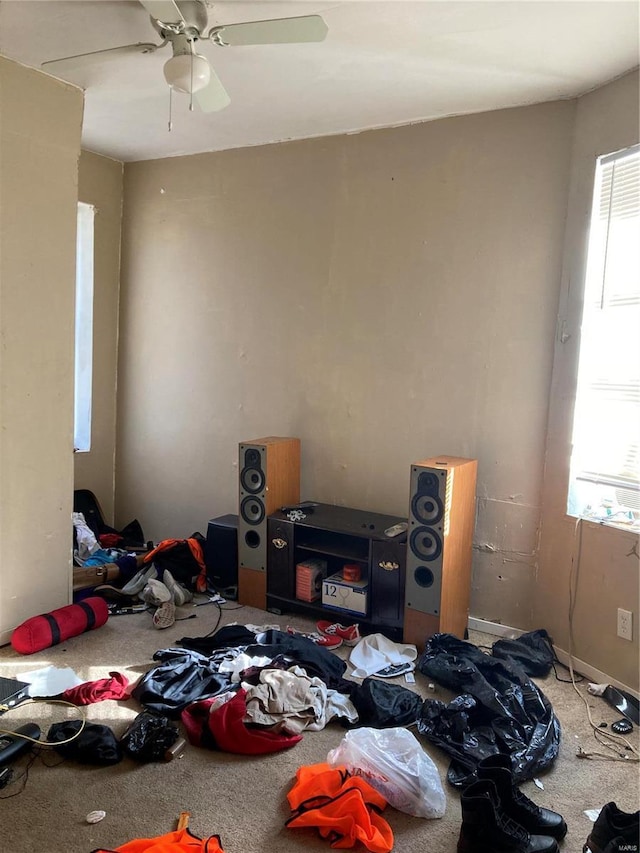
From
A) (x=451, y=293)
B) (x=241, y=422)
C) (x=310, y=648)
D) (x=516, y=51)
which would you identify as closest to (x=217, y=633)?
(x=310, y=648)

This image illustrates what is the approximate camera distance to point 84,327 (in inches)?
157

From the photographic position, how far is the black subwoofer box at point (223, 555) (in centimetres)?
344

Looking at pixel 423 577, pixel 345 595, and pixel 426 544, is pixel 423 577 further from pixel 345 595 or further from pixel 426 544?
pixel 345 595

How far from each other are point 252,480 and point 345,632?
92 cm

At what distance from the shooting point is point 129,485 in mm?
4211

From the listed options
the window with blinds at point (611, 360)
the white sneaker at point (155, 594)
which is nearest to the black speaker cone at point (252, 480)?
the white sneaker at point (155, 594)

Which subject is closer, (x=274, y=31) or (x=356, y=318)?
(x=274, y=31)

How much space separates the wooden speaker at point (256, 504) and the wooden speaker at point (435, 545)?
32.8 inches

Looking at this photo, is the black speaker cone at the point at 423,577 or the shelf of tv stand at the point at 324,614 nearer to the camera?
the black speaker cone at the point at 423,577

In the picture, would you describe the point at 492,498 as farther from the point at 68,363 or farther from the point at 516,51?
the point at 68,363

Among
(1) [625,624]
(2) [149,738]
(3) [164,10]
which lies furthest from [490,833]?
(3) [164,10]

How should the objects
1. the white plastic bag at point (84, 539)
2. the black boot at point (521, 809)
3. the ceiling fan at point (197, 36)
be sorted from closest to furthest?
the black boot at point (521, 809) < the ceiling fan at point (197, 36) < the white plastic bag at point (84, 539)

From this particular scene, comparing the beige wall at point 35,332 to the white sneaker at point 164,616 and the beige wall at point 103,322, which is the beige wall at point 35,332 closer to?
the white sneaker at point 164,616

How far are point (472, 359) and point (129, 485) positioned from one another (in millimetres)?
2533
